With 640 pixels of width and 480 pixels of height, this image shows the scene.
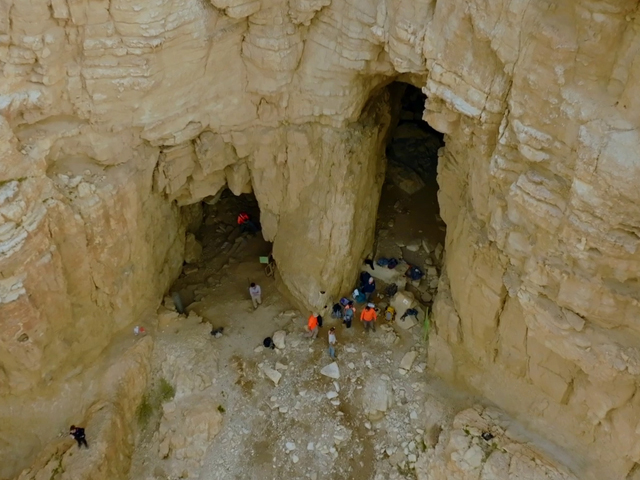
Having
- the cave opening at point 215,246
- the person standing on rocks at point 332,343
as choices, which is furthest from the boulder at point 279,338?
the cave opening at point 215,246

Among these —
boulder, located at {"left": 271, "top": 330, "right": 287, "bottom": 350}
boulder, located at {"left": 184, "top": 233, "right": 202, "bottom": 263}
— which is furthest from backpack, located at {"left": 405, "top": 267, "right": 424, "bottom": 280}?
boulder, located at {"left": 184, "top": 233, "right": 202, "bottom": 263}

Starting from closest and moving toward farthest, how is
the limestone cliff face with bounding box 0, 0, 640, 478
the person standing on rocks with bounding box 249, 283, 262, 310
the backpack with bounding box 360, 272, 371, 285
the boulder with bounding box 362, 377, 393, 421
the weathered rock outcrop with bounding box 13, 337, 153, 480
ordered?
the limestone cliff face with bounding box 0, 0, 640, 478 < the weathered rock outcrop with bounding box 13, 337, 153, 480 < the boulder with bounding box 362, 377, 393, 421 < the person standing on rocks with bounding box 249, 283, 262, 310 < the backpack with bounding box 360, 272, 371, 285

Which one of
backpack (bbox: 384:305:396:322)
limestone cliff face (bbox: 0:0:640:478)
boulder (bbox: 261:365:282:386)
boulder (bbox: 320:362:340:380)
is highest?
limestone cliff face (bbox: 0:0:640:478)

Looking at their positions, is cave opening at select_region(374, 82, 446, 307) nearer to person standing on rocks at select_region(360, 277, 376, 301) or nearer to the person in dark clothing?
Result: person standing on rocks at select_region(360, 277, 376, 301)

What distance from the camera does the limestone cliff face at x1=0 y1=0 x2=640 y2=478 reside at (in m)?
9.55

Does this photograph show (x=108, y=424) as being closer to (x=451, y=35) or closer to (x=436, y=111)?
(x=436, y=111)

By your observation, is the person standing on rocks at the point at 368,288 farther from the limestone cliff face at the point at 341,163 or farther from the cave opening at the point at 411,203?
the cave opening at the point at 411,203

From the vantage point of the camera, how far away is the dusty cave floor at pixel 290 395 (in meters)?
13.5

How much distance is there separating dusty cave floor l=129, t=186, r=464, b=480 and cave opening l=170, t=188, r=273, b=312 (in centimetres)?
29

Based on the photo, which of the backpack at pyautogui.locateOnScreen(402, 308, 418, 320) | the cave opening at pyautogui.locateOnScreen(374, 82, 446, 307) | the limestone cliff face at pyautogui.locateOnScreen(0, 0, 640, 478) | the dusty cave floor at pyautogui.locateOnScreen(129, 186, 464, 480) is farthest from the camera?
the cave opening at pyautogui.locateOnScreen(374, 82, 446, 307)

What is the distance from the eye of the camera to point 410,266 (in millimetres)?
16562

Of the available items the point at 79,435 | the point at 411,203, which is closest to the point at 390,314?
the point at 411,203

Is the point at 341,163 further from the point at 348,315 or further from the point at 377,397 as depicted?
the point at 377,397

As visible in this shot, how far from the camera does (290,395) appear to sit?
1440 centimetres
